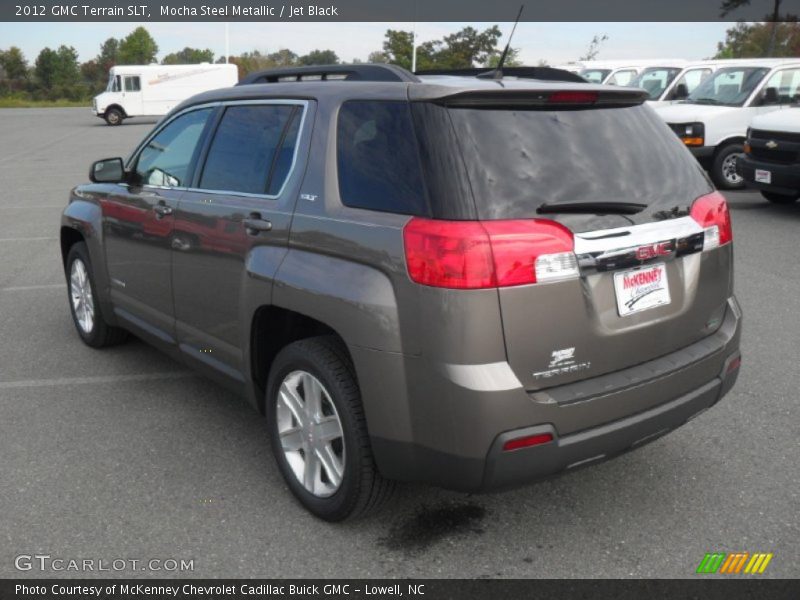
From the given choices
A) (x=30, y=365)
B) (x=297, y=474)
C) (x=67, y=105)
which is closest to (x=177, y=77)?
(x=67, y=105)

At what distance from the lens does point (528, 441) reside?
9.23ft

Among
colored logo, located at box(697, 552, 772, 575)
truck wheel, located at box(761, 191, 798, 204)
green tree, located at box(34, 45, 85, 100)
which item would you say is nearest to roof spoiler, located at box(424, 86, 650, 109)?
colored logo, located at box(697, 552, 772, 575)

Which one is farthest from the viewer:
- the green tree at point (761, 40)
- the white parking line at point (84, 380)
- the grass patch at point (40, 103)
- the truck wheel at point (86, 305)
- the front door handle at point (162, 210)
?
the grass patch at point (40, 103)

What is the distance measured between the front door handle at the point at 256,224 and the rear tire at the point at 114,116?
36134 millimetres

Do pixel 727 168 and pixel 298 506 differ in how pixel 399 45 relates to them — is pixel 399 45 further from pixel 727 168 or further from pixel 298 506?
pixel 298 506

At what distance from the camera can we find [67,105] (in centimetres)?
6425

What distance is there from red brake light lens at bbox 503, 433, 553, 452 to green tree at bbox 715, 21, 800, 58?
45165mm

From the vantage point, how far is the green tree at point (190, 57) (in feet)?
311

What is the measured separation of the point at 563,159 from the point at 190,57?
10421 cm

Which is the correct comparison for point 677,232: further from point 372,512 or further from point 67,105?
point 67,105

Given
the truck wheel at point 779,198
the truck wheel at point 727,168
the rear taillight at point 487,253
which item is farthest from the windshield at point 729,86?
the rear taillight at point 487,253

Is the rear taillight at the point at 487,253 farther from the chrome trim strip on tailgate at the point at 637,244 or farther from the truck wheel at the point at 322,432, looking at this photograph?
the truck wheel at the point at 322,432

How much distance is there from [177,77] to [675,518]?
38614 millimetres

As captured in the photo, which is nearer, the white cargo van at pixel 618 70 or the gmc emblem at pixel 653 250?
the gmc emblem at pixel 653 250
